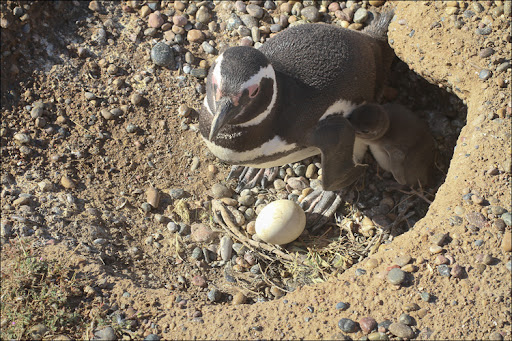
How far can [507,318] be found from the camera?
2025 mm

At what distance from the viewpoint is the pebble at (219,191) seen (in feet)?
10.1

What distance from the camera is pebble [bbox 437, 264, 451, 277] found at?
2.16 metres

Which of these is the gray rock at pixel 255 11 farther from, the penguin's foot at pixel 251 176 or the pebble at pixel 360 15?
the penguin's foot at pixel 251 176

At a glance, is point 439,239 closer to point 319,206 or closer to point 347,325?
point 347,325

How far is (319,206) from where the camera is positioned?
3.05 meters

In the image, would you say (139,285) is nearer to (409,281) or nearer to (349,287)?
(349,287)

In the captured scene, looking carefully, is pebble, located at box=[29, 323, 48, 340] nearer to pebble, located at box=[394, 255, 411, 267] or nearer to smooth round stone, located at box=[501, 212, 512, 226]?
pebble, located at box=[394, 255, 411, 267]

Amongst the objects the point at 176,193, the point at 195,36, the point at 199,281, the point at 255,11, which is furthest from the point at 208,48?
the point at 199,281

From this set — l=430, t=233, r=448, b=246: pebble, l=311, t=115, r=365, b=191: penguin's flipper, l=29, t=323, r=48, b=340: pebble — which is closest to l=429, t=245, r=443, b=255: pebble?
l=430, t=233, r=448, b=246: pebble

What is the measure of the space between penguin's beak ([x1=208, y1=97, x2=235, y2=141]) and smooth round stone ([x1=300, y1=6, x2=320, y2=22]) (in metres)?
1.39

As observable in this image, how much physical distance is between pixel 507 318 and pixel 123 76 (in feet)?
7.73

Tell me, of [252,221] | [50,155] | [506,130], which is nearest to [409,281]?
[506,130]

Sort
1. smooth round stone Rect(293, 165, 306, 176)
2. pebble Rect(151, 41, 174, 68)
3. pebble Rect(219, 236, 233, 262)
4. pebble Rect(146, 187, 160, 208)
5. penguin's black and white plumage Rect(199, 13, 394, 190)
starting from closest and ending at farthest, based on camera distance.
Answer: penguin's black and white plumage Rect(199, 13, 394, 190)
pebble Rect(219, 236, 233, 262)
pebble Rect(146, 187, 160, 208)
smooth round stone Rect(293, 165, 306, 176)
pebble Rect(151, 41, 174, 68)

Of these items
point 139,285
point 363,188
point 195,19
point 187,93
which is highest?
point 195,19
